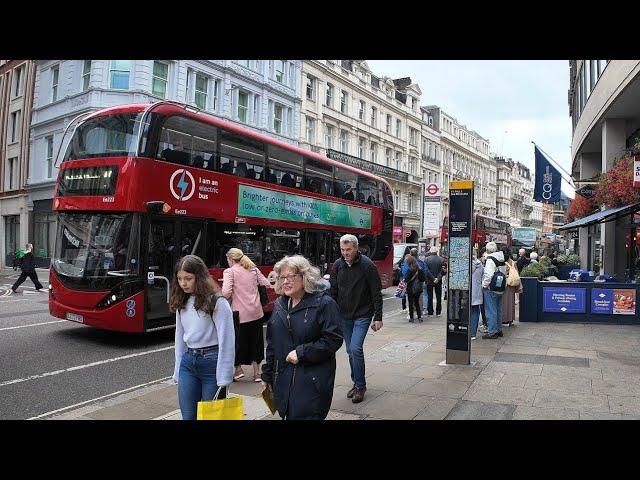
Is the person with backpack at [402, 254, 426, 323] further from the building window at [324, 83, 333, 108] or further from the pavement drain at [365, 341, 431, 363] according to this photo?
the building window at [324, 83, 333, 108]

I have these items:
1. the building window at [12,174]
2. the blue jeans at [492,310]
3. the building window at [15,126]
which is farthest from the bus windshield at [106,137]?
the building window at [15,126]

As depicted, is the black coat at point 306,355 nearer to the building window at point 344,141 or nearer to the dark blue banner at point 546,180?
the dark blue banner at point 546,180

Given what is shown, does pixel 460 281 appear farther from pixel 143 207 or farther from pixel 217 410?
pixel 143 207

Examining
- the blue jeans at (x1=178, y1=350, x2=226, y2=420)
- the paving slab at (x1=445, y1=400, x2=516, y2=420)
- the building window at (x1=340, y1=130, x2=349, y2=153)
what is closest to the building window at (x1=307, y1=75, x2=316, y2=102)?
the building window at (x1=340, y1=130, x2=349, y2=153)

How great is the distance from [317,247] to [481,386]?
844 cm

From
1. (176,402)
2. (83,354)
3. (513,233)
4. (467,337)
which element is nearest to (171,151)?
(83,354)

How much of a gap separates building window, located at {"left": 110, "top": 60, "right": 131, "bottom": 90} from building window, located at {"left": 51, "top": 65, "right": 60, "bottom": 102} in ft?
19.9

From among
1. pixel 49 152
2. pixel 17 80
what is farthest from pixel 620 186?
pixel 17 80

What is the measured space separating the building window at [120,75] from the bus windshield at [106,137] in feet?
56.0

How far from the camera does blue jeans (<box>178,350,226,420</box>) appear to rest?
12.8 feet

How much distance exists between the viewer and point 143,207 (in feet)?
29.3

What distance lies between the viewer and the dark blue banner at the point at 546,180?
60.2 ft
